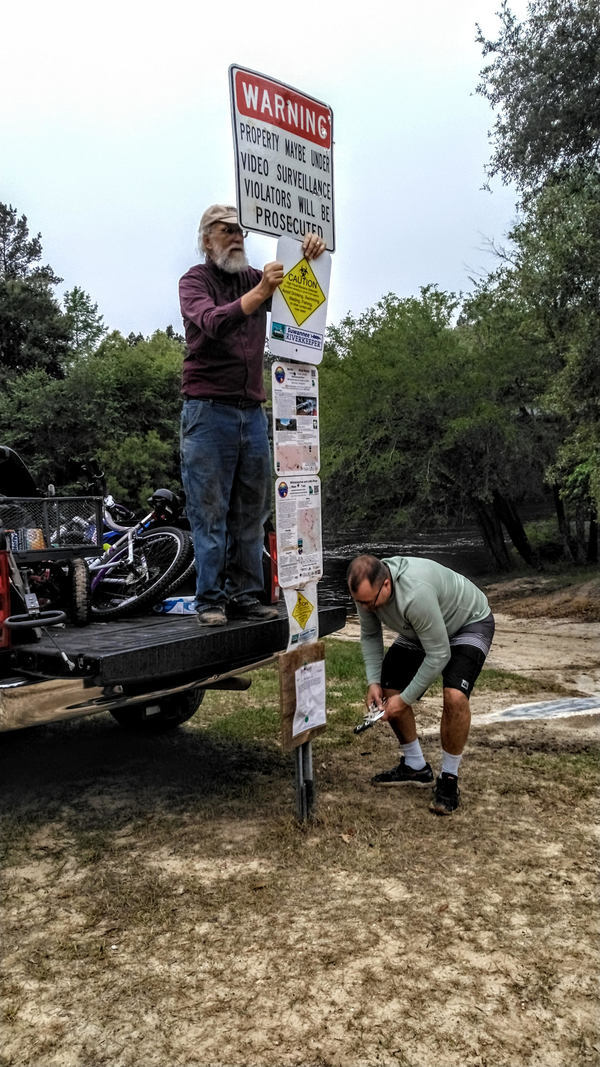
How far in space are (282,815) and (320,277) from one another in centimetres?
251

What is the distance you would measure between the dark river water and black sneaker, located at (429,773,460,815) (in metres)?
17.7

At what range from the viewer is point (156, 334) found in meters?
52.3

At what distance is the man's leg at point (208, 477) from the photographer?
14.6 feet

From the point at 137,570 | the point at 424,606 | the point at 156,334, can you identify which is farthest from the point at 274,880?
the point at 156,334

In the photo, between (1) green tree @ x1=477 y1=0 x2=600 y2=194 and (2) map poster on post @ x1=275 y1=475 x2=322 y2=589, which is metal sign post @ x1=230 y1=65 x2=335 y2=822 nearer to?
(2) map poster on post @ x1=275 y1=475 x2=322 y2=589

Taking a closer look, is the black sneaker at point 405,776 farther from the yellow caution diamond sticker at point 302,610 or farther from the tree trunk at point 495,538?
the tree trunk at point 495,538

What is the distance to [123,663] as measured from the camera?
12.5 feet

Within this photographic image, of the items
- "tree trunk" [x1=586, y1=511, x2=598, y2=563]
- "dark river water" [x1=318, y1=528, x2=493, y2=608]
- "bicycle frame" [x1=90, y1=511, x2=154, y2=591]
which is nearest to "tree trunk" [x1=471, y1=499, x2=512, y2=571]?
"dark river water" [x1=318, y1=528, x2=493, y2=608]

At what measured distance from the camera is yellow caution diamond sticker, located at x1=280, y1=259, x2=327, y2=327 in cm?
410

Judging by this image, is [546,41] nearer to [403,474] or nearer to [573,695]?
[403,474]

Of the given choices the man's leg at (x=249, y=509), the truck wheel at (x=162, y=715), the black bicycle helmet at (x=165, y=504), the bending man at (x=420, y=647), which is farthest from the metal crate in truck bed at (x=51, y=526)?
the bending man at (x=420, y=647)

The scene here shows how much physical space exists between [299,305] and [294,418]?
0.50 meters

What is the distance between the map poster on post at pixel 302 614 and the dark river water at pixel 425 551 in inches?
702

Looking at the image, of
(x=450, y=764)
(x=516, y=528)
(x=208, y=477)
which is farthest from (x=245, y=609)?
(x=516, y=528)
